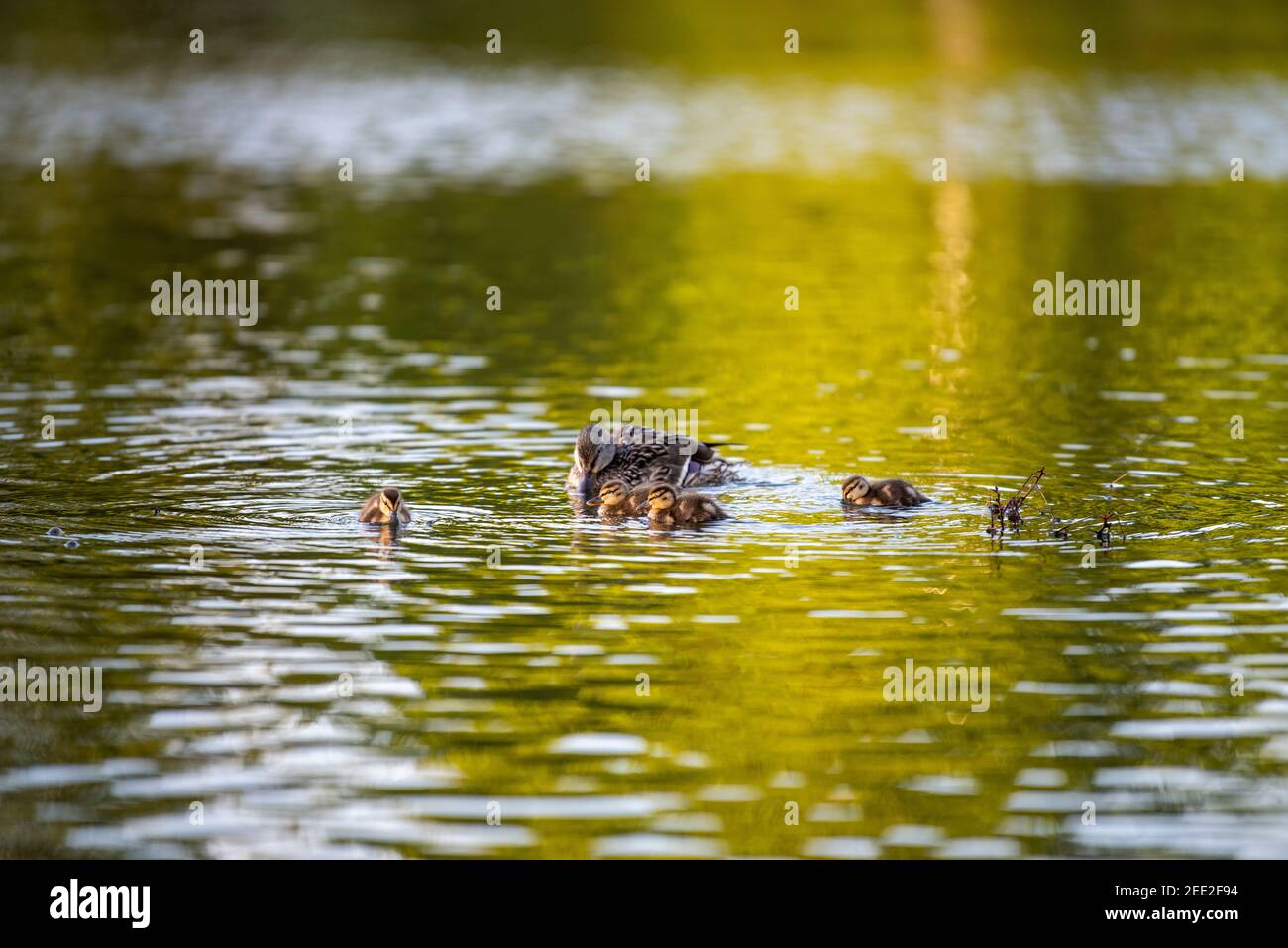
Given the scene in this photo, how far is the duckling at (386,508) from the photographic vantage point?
17312mm

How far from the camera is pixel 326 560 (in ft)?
54.1

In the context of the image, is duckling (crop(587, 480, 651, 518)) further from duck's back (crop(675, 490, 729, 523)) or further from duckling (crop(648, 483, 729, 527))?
duck's back (crop(675, 490, 729, 523))

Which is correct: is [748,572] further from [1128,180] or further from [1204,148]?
[1204,148]

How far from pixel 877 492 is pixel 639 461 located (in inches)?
102

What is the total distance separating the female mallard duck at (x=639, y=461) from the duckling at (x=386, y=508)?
2.18m

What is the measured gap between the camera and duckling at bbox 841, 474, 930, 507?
18.2m

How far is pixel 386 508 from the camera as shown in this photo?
1731 centimetres

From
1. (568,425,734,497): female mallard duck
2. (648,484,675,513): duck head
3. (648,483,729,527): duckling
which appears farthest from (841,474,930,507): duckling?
(568,425,734,497): female mallard duck

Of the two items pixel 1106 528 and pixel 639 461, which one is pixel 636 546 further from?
pixel 1106 528

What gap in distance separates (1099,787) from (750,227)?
3217 centimetres

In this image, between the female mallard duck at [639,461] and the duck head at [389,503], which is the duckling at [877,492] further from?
the duck head at [389,503]

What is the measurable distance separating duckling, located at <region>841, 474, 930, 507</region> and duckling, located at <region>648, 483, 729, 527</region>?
108 centimetres

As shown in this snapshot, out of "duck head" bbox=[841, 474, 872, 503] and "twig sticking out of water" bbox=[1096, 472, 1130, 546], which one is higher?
"duck head" bbox=[841, 474, 872, 503]
